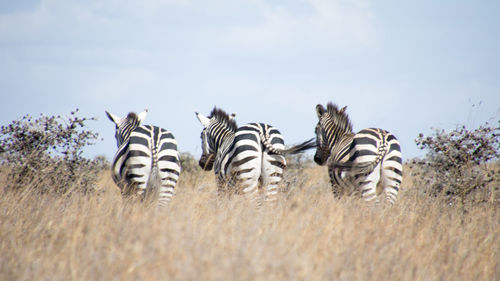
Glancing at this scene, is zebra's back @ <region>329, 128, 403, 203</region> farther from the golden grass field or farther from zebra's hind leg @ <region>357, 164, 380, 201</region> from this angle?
the golden grass field

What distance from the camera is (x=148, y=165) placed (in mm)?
7184

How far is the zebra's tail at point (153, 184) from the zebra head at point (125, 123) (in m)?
1.58

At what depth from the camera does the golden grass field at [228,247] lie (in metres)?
3.55

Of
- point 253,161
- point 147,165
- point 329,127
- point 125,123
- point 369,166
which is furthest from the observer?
point 329,127

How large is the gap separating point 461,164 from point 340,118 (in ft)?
10.1

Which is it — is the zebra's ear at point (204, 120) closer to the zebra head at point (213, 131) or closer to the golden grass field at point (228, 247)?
the zebra head at point (213, 131)

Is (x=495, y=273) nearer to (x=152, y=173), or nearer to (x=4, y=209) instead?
(x=152, y=173)

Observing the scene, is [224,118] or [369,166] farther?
[224,118]

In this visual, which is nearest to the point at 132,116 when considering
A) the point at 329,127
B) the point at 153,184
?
the point at 153,184

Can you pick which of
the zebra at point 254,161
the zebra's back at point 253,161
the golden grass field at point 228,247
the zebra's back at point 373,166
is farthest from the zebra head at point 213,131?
the golden grass field at point 228,247

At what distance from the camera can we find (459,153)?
9.59 m

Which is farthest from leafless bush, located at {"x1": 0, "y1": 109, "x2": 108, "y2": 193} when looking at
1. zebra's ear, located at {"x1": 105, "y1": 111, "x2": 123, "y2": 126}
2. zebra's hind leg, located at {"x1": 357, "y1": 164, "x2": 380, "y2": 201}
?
zebra's hind leg, located at {"x1": 357, "y1": 164, "x2": 380, "y2": 201}

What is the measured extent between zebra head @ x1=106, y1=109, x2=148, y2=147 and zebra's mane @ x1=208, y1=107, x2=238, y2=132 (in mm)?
1454

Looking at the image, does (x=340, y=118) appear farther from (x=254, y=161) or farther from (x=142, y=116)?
(x=142, y=116)
